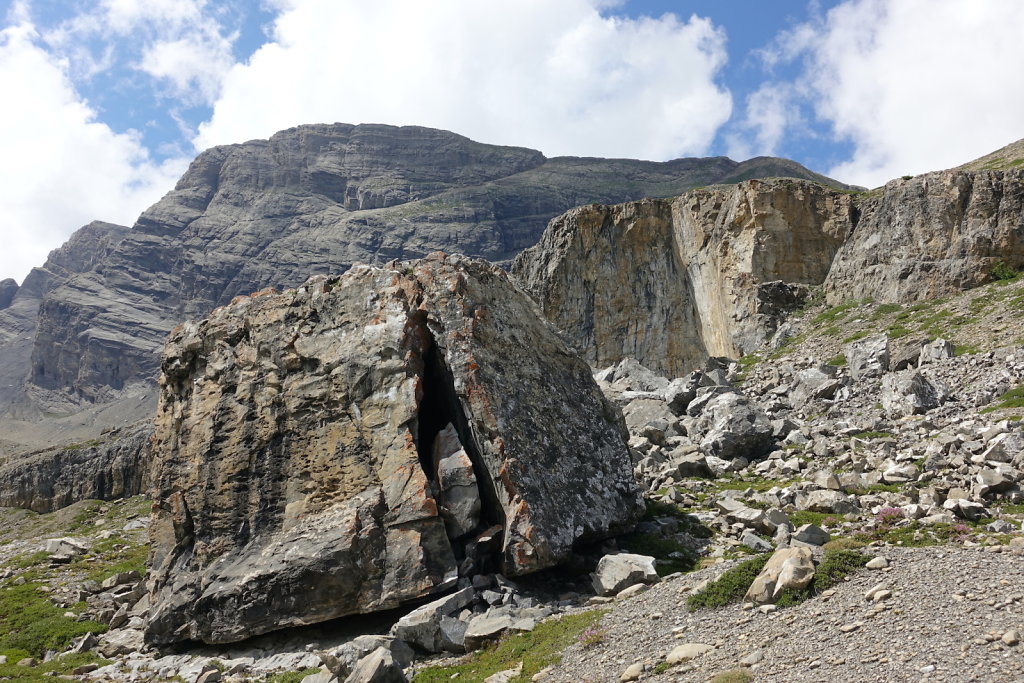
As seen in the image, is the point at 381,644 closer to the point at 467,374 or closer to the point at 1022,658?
the point at 467,374

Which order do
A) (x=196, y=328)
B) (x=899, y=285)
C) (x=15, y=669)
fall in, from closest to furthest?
(x=15, y=669), (x=196, y=328), (x=899, y=285)

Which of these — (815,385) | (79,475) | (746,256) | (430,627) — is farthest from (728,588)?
(79,475)

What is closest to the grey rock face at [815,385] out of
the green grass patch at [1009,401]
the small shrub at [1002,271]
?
the green grass patch at [1009,401]

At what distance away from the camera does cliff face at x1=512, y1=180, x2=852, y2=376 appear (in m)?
57.8

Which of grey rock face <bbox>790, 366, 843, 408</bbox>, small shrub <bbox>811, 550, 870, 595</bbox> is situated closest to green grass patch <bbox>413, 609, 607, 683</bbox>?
small shrub <bbox>811, 550, 870, 595</bbox>

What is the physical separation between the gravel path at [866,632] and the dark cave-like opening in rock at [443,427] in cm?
536

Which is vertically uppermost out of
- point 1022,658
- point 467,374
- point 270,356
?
point 270,356

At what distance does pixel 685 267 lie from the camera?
6544cm

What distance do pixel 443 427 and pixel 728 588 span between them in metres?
10.6

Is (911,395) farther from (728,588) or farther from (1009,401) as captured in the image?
(728,588)

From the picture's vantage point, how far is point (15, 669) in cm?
2028

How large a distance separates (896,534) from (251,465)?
18232mm

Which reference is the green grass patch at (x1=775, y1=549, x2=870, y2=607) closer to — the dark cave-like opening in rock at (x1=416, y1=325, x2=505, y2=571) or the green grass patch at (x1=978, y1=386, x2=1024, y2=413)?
the dark cave-like opening in rock at (x1=416, y1=325, x2=505, y2=571)

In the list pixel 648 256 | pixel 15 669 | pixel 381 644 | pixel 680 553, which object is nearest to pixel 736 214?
pixel 648 256
